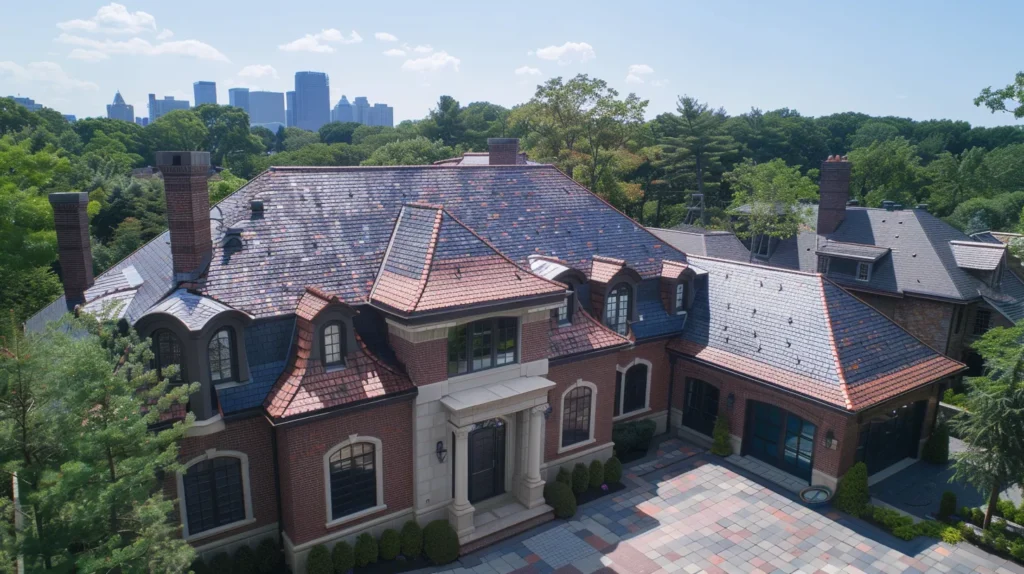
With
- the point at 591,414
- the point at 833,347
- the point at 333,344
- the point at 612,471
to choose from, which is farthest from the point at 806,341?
the point at 333,344

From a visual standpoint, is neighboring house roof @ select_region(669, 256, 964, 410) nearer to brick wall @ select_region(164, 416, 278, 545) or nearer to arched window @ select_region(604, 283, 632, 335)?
arched window @ select_region(604, 283, 632, 335)

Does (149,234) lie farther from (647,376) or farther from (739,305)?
(739,305)

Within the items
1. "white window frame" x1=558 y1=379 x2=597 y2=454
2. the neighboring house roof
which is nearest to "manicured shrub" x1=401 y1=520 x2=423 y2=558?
"white window frame" x1=558 y1=379 x2=597 y2=454

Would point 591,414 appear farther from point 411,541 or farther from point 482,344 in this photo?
point 411,541

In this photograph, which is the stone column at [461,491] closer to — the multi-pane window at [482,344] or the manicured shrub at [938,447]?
the multi-pane window at [482,344]

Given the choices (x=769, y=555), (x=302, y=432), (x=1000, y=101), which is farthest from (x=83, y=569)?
(x=1000, y=101)

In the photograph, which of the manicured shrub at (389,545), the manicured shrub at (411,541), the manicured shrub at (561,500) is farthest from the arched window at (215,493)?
the manicured shrub at (561,500)
